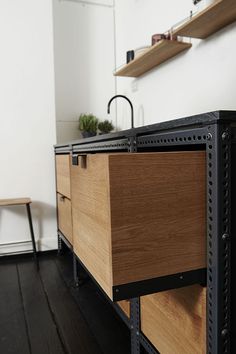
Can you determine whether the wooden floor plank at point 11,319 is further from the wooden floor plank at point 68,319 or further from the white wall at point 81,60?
the white wall at point 81,60

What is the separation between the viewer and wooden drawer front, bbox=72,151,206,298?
0.68 meters

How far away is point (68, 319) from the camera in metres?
1.52

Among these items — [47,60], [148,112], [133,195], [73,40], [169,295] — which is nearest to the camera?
[133,195]

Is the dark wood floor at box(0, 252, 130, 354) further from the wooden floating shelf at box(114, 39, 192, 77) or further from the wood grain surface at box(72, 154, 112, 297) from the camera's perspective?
the wooden floating shelf at box(114, 39, 192, 77)

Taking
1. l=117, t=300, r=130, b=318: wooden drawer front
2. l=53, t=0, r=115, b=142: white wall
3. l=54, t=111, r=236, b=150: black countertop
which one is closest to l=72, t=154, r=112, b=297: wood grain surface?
l=54, t=111, r=236, b=150: black countertop

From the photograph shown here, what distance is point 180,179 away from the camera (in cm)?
72

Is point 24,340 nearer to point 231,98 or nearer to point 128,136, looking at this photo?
point 128,136

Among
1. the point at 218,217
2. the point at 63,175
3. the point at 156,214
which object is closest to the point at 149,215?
the point at 156,214

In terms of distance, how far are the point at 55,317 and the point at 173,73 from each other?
152 centimetres

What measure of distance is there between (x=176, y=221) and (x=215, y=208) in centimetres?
9

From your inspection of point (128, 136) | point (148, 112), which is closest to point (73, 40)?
point (148, 112)

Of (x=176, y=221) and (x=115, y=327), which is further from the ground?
(x=176, y=221)

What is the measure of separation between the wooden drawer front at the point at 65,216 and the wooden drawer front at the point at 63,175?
0.06 m

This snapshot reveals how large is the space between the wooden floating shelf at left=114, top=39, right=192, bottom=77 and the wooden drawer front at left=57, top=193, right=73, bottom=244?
102 cm
